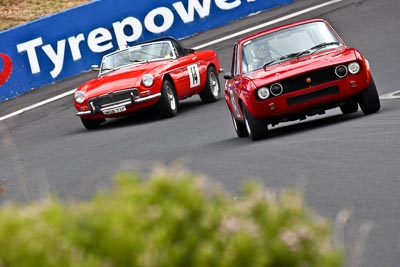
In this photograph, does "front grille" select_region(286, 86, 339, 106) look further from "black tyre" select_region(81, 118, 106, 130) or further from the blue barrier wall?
the blue barrier wall

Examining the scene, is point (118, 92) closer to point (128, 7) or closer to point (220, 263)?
point (128, 7)

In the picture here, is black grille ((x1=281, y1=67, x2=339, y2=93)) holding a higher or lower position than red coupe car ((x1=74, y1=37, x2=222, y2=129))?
higher

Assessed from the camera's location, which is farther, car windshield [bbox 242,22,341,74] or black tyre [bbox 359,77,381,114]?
car windshield [bbox 242,22,341,74]

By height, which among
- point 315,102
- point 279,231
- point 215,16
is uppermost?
point 279,231

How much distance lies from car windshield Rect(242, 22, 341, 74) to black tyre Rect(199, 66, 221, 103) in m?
6.75

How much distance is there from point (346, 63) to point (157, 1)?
50.0 ft

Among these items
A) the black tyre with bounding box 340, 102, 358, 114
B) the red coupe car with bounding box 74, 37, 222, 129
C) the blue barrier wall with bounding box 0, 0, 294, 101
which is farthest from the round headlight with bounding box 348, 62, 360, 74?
the blue barrier wall with bounding box 0, 0, 294, 101

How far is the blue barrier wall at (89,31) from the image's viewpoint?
26.5 metres

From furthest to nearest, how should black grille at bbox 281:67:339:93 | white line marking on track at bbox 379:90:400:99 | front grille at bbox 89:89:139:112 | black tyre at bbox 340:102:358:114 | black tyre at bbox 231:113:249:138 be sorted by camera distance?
front grille at bbox 89:89:139:112
white line marking on track at bbox 379:90:400:99
black tyre at bbox 231:113:249:138
black tyre at bbox 340:102:358:114
black grille at bbox 281:67:339:93

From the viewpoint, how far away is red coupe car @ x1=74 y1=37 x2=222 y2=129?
19.9m

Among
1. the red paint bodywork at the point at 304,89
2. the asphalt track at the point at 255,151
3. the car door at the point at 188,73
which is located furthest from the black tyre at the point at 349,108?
the car door at the point at 188,73

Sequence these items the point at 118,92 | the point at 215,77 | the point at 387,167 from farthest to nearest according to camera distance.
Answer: the point at 215,77 < the point at 118,92 < the point at 387,167

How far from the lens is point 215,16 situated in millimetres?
29359

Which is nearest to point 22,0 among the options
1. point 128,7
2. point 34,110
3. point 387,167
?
point 128,7
